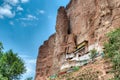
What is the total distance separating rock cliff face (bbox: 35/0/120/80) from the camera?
4816 cm

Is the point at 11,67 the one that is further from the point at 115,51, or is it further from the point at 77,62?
the point at 77,62

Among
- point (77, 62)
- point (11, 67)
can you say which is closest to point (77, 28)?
point (77, 62)

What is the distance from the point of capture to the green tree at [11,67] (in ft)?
75.0

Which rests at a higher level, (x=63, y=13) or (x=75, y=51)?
(x=63, y=13)

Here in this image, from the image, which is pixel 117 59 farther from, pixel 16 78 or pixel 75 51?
pixel 75 51

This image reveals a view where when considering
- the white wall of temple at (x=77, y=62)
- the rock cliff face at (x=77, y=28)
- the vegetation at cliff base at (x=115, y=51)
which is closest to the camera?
the vegetation at cliff base at (x=115, y=51)

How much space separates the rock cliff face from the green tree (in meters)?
20.8

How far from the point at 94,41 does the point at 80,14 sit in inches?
481

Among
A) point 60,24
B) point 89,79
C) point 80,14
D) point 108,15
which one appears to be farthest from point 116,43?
point 60,24

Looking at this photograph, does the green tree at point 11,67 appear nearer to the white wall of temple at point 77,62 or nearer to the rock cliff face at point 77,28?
the rock cliff face at point 77,28

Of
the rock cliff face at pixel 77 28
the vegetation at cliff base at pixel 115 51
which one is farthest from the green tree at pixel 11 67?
the rock cliff face at pixel 77 28

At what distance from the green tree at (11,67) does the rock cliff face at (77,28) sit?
20.8 metres

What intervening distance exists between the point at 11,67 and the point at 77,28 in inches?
1483

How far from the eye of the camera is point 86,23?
5759 cm
